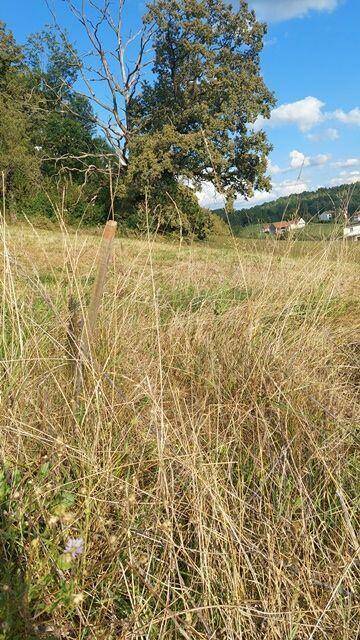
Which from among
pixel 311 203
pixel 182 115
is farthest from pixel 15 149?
pixel 311 203

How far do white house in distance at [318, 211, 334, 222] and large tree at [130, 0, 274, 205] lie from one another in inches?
652

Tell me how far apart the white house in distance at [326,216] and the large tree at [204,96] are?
1656cm

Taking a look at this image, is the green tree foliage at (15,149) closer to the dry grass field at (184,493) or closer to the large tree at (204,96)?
the large tree at (204,96)

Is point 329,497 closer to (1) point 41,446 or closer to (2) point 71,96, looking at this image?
(1) point 41,446

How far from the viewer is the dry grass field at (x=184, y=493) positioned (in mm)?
1140

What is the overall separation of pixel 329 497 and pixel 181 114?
73.4 feet

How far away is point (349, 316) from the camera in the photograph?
9.43ft

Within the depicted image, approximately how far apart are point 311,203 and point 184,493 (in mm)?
3311

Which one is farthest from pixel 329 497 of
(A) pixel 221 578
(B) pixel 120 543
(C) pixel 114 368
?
(C) pixel 114 368

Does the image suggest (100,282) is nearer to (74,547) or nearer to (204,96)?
(74,547)

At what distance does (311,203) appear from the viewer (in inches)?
159

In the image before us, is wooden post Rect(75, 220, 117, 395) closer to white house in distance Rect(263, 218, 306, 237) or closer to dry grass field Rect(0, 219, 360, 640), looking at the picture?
dry grass field Rect(0, 219, 360, 640)

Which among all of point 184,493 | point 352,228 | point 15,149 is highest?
point 15,149

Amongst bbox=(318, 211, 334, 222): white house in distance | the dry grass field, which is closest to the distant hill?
bbox=(318, 211, 334, 222): white house in distance
